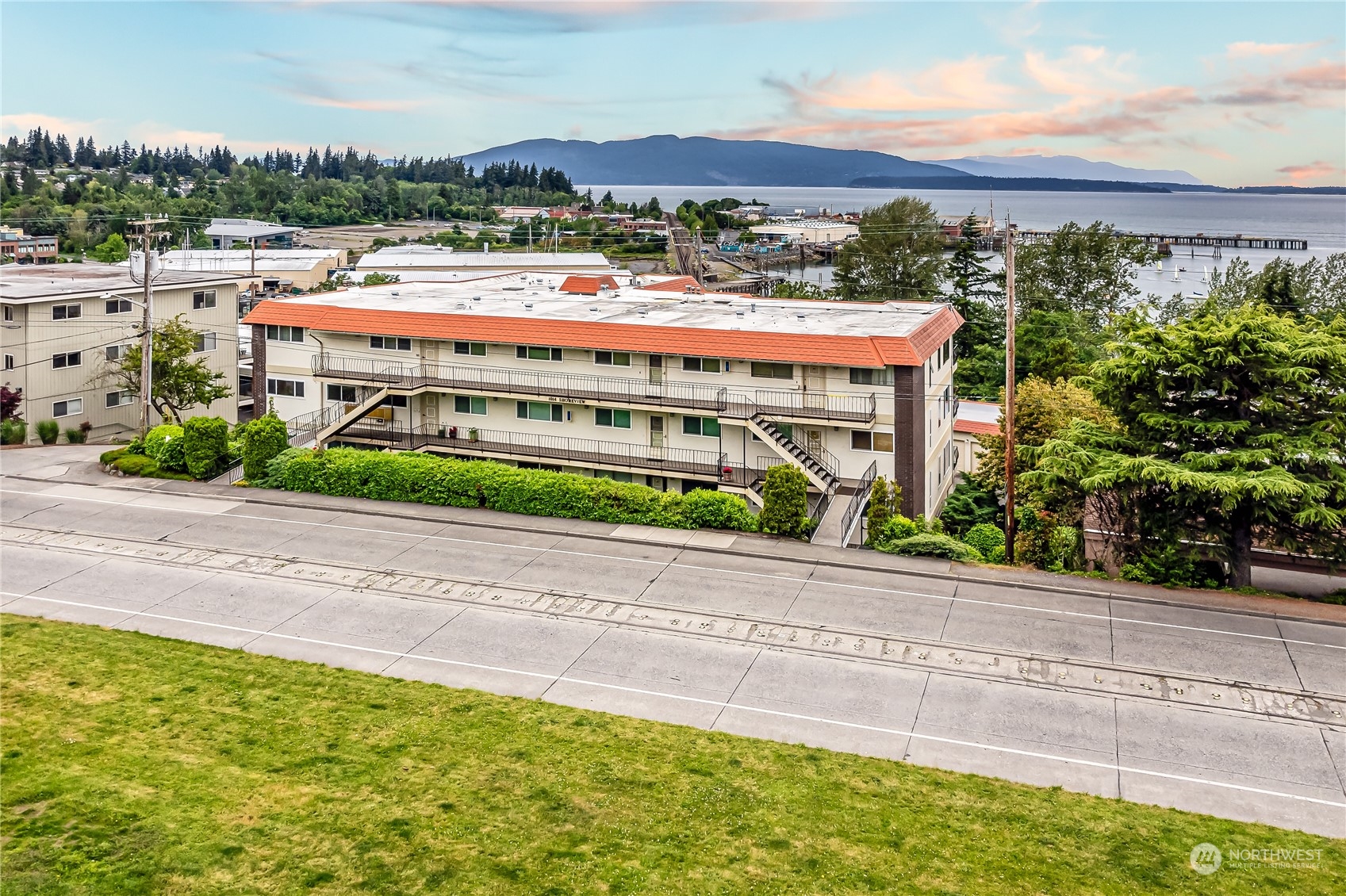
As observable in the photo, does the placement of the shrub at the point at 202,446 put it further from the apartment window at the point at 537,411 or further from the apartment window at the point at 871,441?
the apartment window at the point at 871,441

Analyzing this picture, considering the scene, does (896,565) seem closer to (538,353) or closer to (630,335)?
(630,335)

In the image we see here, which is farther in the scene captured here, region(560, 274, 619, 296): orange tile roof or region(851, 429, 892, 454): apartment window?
region(560, 274, 619, 296): orange tile roof

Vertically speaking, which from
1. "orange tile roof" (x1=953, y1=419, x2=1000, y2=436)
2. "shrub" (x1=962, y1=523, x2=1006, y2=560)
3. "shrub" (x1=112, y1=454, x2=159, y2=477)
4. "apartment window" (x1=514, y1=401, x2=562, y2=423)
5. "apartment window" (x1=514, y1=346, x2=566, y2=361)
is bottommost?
"shrub" (x1=962, y1=523, x2=1006, y2=560)

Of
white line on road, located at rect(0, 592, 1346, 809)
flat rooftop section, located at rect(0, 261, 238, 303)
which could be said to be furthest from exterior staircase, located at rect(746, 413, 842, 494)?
flat rooftop section, located at rect(0, 261, 238, 303)

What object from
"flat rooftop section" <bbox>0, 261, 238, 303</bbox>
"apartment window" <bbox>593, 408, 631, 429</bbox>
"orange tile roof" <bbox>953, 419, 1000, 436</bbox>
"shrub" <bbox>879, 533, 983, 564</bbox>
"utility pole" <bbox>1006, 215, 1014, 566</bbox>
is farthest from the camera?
"flat rooftop section" <bbox>0, 261, 238, 303</bbox>

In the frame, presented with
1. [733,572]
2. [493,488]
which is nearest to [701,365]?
[493,488]

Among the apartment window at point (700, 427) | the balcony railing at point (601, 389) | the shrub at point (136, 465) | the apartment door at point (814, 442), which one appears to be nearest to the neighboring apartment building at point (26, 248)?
the shrub at point (136, 465)

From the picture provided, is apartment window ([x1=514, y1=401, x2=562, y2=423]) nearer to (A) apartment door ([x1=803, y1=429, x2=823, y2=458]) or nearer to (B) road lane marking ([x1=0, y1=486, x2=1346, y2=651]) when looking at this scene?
(B) road lane marking ([x1=0, y1=486, x2=1346, y2=651])
